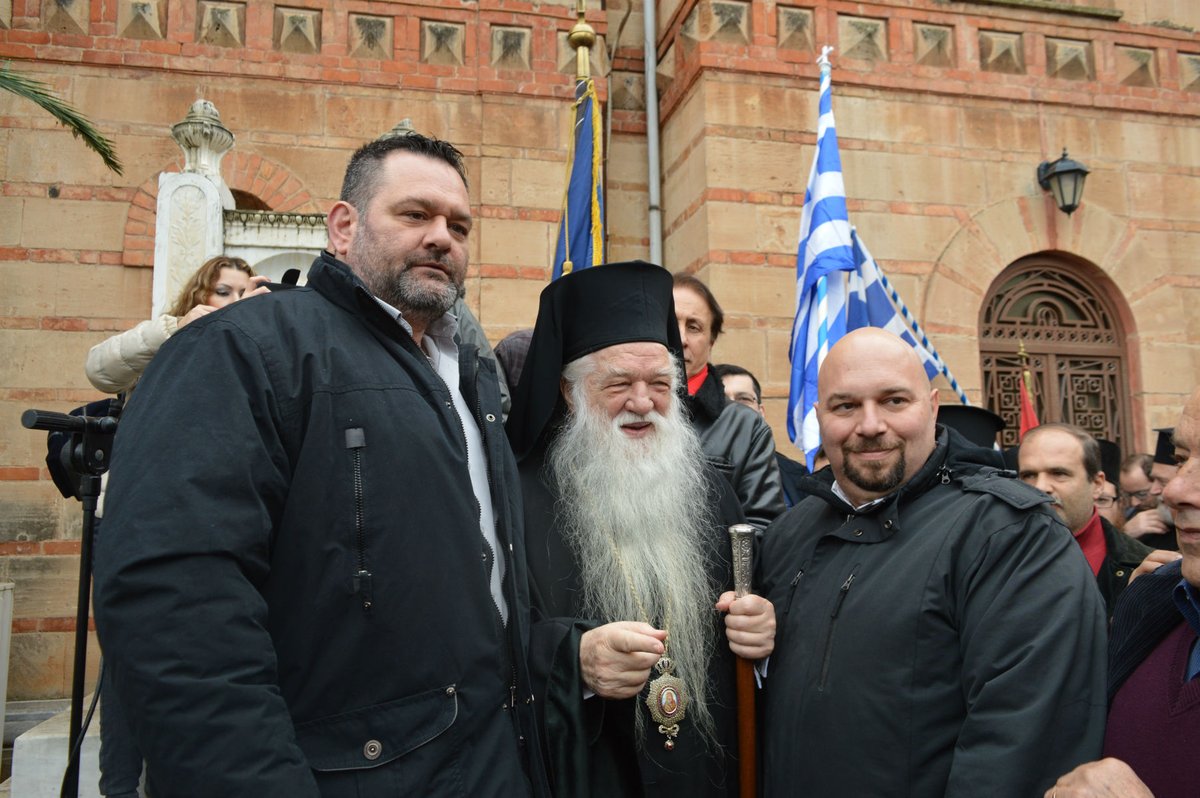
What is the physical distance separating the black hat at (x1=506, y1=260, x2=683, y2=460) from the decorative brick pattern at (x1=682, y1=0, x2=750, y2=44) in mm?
5786

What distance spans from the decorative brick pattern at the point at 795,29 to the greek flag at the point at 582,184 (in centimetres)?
336

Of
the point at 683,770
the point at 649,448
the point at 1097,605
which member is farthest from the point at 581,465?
the point at 1097,605

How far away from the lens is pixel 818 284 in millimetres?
5836

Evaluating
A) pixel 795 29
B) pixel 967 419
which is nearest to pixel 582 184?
pixel 967 419

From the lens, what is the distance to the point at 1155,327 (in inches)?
330

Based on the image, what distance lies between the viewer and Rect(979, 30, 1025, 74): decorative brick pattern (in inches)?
332

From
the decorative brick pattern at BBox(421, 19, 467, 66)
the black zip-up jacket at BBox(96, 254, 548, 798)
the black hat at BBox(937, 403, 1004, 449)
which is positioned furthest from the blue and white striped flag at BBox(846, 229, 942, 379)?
the black zip-up jacket at BBox(96, 254, 548, 798)

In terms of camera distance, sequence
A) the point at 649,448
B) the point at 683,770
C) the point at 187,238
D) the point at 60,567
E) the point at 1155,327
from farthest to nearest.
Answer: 1. the point at 1155,327
2. the point at 60,567
3. the point at 187,238
4. the point at 649,448
5. the point at 683,770

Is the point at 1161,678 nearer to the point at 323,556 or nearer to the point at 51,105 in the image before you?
the point at 323,556

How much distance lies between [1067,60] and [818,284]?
4886 mm

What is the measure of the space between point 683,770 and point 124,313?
675 cm

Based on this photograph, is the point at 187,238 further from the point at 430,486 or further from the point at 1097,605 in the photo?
the point at 1097,605

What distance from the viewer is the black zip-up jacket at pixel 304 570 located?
4.91 ft

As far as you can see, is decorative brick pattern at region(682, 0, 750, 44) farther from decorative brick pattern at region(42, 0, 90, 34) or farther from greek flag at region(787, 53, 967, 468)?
decorative brick pattern at region(42, 0, 90, 34)
